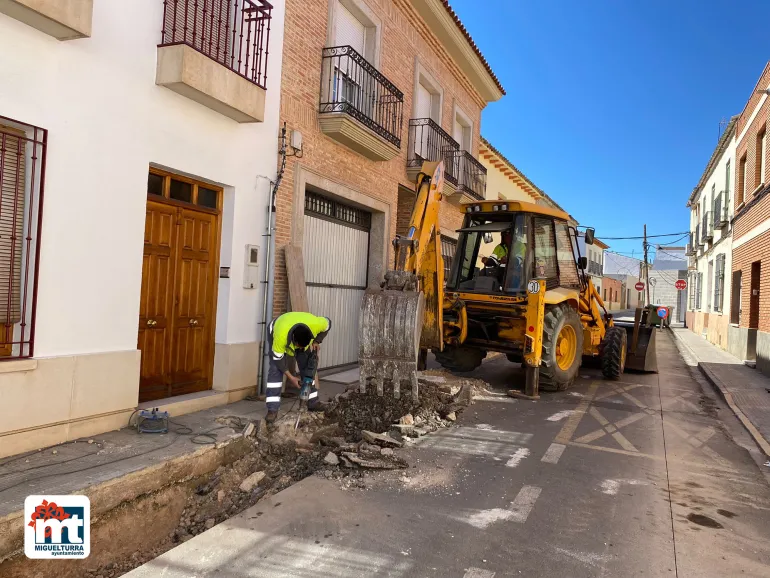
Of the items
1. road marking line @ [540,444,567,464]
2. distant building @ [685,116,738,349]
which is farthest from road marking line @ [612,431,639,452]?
distant building @ [685,116,738,349]

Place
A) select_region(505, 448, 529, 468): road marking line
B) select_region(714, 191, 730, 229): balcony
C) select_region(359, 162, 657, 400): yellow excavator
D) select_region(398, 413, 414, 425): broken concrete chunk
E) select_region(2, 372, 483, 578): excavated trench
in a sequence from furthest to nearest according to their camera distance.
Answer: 1. select_region(714, 191, 730, 229): balcony
2. select_region(359, 162, 657, 400): yellow excavator
3. select_region(398, 413, 414, 425): broken concrete chunk
4. select_region(505, 448, 529, 468): road marking line
5. select_region(2, 372, 483, 578): excavated trench

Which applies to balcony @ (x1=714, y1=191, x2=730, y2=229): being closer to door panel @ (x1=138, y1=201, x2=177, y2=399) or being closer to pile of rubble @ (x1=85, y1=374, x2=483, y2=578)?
pile of rubble @ (x1=85, y1=374, x2=483, y2=578)

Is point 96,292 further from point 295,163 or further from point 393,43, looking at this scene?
point 393,43

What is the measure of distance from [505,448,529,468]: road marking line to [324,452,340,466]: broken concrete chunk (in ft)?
5.13

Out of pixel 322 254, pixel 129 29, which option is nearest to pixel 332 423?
pixel 322 254

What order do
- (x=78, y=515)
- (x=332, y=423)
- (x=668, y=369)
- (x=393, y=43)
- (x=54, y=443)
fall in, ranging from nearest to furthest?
(x=78, y=515)
(x=54, y=443)
(x=332, y=423)
(x=393, y=43)
(x=668, y=369)

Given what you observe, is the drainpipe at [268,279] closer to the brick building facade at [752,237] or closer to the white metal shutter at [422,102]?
the white metal shutter at [422,102]

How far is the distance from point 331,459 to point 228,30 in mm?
5056

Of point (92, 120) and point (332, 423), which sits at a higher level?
point (92, 120)

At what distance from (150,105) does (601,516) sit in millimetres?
5435

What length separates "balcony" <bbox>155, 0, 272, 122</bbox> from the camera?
5.30 metres

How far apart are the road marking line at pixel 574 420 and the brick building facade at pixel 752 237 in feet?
17.0

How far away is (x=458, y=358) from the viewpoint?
903 cm

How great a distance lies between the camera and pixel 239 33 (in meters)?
6.53
